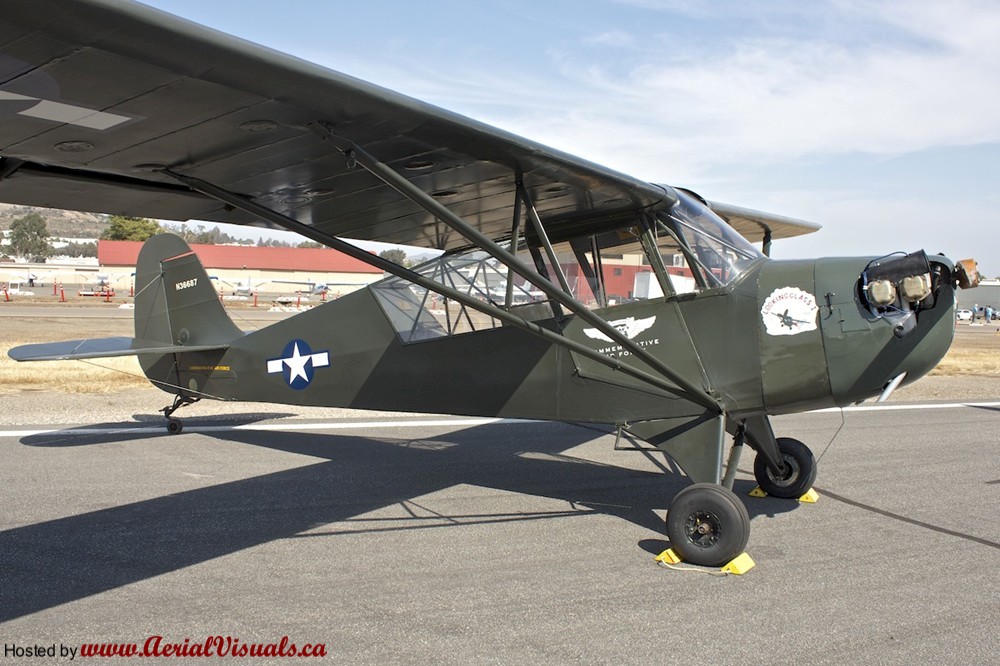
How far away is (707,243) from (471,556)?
2.87 m

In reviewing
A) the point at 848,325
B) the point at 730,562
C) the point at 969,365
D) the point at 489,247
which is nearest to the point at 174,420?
the point at 489,247

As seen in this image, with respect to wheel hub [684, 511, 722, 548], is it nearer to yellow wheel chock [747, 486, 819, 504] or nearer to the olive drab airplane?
the olive drab airplane

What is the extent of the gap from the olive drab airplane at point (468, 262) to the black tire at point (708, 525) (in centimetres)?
1

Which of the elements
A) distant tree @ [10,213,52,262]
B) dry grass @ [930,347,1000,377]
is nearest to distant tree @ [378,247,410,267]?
Result: dry grass @ [930,347,1000,377]

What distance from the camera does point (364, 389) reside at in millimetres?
6801

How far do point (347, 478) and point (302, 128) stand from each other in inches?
152

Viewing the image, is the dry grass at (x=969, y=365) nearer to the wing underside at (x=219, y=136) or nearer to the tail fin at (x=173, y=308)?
the wing underside at (x=219, y=136)

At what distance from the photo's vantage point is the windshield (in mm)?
5461

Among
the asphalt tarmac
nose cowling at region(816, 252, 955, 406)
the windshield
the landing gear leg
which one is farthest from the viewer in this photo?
the landing gear leg

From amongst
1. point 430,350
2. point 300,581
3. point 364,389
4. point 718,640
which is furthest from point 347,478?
point 718,640

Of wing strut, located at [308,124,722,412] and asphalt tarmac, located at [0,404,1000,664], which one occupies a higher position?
wing strut, located at [308,124,722,412]

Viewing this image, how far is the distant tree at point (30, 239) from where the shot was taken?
119m

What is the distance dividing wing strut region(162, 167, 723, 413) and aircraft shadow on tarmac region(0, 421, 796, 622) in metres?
1.11

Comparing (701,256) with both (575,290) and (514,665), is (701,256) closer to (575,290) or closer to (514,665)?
(575,290)
